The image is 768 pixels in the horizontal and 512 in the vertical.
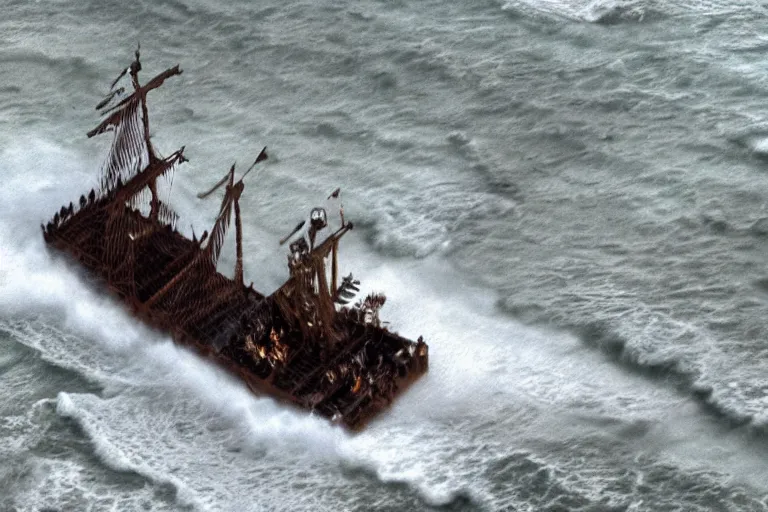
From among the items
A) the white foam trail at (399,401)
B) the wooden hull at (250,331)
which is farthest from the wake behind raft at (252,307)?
the white foam trail at (399,401)

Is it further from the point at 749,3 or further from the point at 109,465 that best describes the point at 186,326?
the point at 749,3

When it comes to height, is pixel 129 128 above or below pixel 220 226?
above

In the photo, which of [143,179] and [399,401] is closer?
[399,401]

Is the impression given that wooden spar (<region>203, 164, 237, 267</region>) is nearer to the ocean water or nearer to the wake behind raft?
the wake behind raft

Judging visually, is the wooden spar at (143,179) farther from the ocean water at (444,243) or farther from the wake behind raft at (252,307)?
the ocean water at (444,243)

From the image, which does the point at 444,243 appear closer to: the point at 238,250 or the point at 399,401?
the point at 399,401

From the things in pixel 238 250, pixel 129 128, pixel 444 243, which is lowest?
pixel 444 243

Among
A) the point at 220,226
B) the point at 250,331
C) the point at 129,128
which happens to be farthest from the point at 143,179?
the point at 250,331
